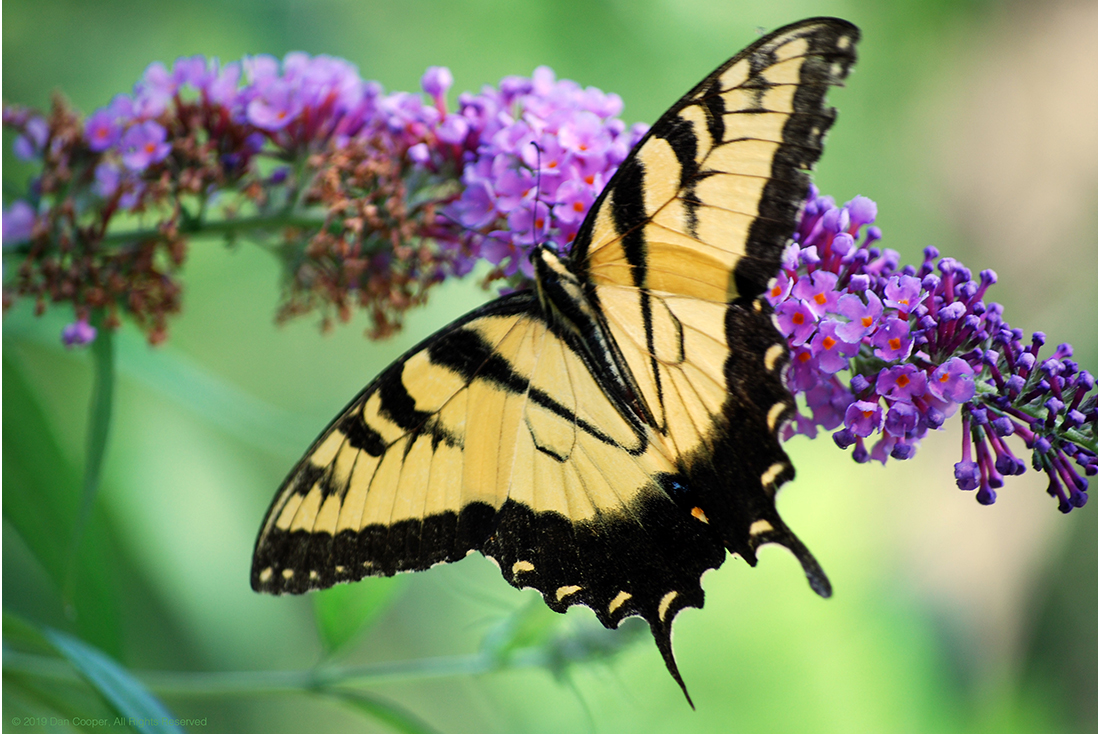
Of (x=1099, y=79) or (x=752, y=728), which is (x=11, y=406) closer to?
(x=752, y=728)

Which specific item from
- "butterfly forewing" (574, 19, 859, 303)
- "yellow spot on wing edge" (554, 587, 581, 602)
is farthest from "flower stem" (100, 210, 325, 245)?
"yellow spot on wing edge" (554, 587, 581, 602)

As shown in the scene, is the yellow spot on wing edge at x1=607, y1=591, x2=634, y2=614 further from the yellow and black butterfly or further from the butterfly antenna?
the butterfly antenna

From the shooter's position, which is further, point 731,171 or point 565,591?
point 565,591

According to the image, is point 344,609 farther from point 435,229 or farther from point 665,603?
point 435,229

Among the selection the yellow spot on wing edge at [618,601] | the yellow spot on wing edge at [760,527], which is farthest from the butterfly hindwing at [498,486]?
the yellow spot on wing edge at [760,527]

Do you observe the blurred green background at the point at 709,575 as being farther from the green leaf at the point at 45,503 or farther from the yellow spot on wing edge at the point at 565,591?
the yellow spot on wing edge at the point at 565,591

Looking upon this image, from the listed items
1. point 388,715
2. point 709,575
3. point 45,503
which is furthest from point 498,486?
point 709,575
